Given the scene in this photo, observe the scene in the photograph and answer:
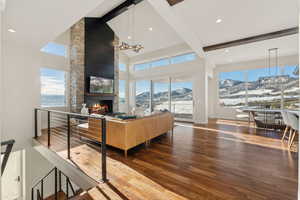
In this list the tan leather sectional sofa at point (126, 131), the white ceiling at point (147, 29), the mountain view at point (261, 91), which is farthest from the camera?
the mountain view at point (261, 91)

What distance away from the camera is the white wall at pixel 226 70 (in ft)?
20.5

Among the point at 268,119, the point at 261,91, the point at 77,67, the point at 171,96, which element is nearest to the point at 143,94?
the point at 171,96

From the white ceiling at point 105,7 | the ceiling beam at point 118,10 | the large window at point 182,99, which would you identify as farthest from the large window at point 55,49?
the large window at point 182,99

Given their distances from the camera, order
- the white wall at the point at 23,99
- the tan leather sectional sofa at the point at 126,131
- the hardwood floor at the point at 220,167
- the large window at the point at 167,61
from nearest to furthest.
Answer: the hardwood floor at the point at 220,167
the tan leather sectional sofa at the point at 126,131
the white wall at the point at 23,99
the large window at the point at 167,61

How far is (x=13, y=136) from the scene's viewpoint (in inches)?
141

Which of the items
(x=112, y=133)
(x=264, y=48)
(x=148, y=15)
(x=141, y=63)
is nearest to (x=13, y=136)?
(x=112, y=133)

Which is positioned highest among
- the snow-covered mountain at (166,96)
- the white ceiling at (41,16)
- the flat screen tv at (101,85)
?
the white ceiling at (41,16)

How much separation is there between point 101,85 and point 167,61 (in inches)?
143

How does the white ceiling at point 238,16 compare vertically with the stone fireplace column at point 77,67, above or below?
above

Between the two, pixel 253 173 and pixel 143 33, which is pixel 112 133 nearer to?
pixel 253 173

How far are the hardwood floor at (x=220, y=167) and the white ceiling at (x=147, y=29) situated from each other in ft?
15.5

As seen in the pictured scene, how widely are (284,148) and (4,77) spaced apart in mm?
6961

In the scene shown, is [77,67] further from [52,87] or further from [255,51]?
[255,51]

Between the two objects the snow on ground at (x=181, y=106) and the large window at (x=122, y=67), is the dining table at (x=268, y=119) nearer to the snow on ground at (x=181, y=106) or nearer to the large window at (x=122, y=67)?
the snow on ground at (x=181, y=106)
